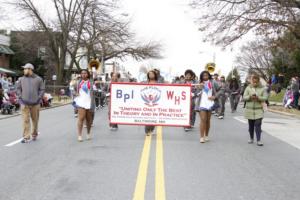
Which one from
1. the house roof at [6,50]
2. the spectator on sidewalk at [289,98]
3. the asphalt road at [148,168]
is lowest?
the asphalt road at [148,168]

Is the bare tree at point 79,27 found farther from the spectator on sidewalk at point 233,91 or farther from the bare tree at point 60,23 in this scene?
the spectator on sidewalk at point 233,91

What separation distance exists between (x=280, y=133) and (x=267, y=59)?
259 feet

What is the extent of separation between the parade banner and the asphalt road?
0.43 meters

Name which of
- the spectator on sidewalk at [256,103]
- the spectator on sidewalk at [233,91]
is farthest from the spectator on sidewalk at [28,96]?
the spectator on sidewalk at [233,91]

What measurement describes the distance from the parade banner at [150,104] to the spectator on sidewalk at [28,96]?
209cm

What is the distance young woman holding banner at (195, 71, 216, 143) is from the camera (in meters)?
12.0

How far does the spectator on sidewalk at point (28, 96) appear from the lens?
11.8m

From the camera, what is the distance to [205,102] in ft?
39.5

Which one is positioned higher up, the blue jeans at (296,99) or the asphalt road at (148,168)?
the blue jeans at (296,99)

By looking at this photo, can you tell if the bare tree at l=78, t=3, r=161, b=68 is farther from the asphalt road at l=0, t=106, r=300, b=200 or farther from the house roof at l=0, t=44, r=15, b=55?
the asphalt road at l=0, t=106, r=300, b=200

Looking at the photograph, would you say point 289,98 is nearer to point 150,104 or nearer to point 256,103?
point 150,104

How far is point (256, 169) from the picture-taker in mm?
8641

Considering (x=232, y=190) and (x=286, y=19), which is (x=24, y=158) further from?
(x=286, y=19)

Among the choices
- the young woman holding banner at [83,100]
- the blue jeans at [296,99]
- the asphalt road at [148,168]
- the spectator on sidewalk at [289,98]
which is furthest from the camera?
the spectator on sidewalk at [289,98]
